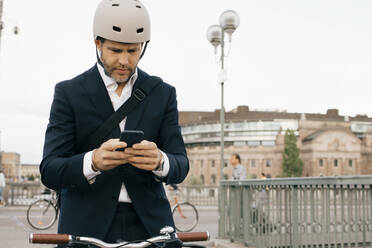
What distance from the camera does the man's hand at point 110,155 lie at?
1466mm

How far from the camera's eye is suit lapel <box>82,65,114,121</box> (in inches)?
69.1

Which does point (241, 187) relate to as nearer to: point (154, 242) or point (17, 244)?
point (17, 244)

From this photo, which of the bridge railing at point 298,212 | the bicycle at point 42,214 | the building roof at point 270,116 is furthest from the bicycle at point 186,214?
the building roof at point 270,116

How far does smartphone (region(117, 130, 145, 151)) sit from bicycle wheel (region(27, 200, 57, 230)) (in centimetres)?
1195

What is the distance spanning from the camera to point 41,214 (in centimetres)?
1304

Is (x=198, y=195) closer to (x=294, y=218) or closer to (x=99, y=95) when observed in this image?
(x=294, y=218)

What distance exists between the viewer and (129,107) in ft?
5.75

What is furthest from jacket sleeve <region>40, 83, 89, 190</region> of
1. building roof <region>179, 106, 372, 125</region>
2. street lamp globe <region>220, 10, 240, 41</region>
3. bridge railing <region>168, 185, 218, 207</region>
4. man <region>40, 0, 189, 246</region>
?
building roof <region>179, 106, 372, 125</region>

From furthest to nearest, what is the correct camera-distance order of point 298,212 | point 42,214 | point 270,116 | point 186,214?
point 270,116
point 186,214
point 42,214
point 298,212

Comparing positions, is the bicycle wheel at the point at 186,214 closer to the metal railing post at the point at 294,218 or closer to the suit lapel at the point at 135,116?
the metal railing post at the point at 294,218

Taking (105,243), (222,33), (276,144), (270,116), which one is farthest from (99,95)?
(270,116)

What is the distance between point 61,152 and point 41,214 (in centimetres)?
1203

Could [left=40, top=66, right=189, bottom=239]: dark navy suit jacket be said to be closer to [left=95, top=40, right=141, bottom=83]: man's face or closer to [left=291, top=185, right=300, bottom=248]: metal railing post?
[left=95, top=40, right=141, bottom=83]: man's face

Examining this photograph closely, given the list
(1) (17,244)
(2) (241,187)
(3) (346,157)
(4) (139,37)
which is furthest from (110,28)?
(3) (346,157)
